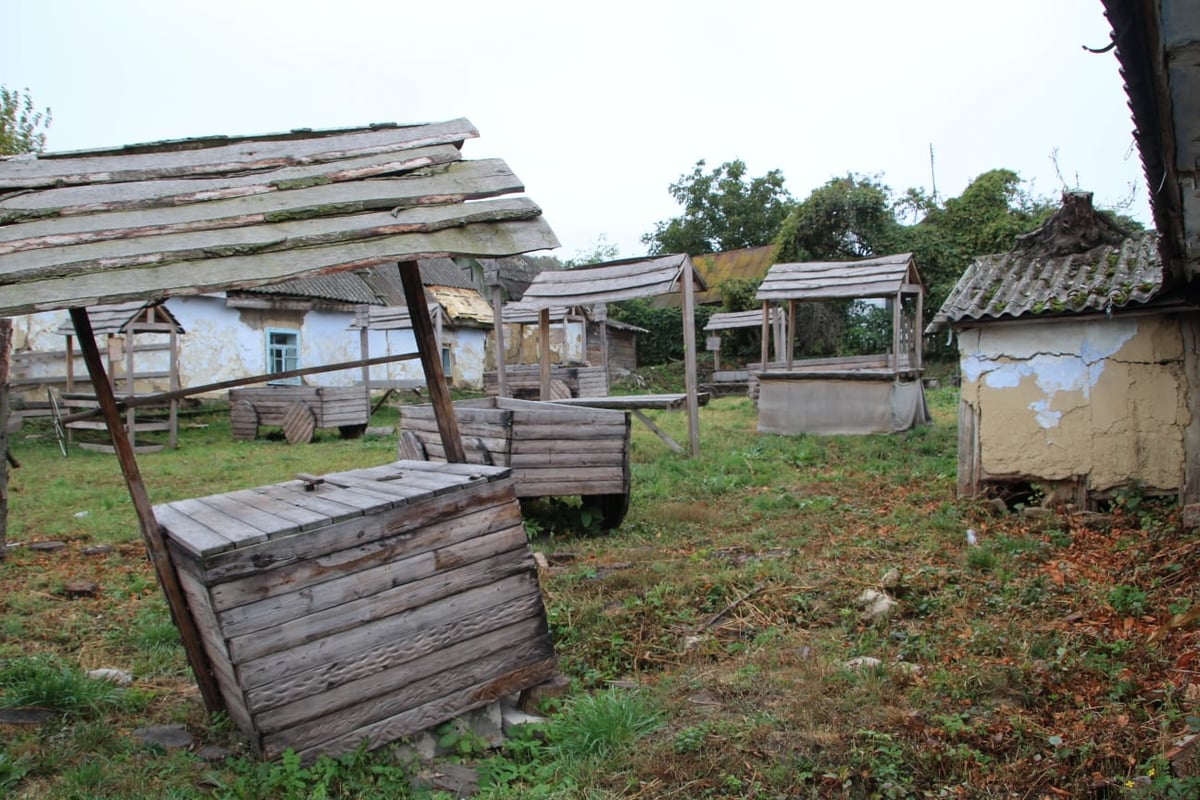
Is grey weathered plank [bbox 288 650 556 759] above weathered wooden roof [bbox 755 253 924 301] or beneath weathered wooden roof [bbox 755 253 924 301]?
beneath

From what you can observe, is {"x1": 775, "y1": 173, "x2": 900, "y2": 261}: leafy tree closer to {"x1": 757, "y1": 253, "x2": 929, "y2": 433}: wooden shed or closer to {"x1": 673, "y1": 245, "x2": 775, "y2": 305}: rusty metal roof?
{"x1": 673, "y1": 245, "x2": 775, "y2": 305}: rusty metal roof

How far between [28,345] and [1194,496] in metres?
21.9

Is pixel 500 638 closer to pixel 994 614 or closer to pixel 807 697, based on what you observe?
pixel 807 697

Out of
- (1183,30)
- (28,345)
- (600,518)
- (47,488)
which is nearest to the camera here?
(1183,30)

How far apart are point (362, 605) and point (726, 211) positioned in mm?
38713

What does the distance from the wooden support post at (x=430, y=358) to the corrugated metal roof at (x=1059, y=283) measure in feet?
18.4

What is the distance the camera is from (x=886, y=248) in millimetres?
26594

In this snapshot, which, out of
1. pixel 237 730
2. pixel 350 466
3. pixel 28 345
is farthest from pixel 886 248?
pixel 237 730

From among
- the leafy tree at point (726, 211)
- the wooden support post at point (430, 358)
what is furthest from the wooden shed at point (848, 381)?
the leafy tree at point (726, 211)

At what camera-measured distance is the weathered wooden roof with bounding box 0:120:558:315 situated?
10.3ft

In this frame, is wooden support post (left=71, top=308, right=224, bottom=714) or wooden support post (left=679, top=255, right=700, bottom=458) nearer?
wooden support post (left=71, top=308, right=224, bottom=714)

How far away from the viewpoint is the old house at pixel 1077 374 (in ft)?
23.4

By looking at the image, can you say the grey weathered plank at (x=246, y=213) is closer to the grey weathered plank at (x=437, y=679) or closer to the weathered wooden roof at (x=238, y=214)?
the weathered wooden roof at (x=238, y=214)

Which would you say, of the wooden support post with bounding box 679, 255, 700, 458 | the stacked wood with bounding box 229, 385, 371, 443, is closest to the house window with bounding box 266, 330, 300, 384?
the stacked wood with bounding box 229, 385, 371, 443
